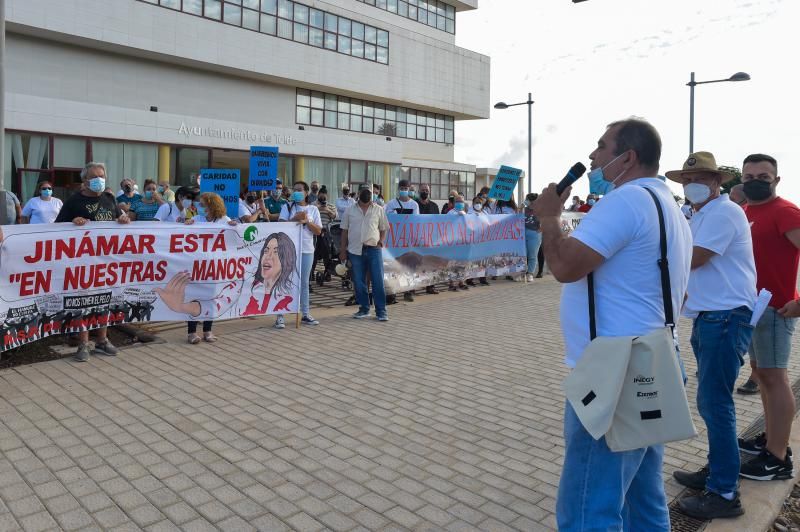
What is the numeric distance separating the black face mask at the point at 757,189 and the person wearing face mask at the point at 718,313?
19.4 inches

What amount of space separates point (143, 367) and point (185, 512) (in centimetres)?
339

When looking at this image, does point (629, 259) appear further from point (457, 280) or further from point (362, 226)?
point (457, 280)

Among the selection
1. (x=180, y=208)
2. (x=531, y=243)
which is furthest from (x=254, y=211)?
(x=531, y=243)

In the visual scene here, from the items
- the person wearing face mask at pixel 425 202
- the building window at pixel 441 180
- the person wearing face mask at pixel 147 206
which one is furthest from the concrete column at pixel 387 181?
the person wearing face mask at pixel 147 206

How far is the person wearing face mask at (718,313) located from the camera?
11.9 feet

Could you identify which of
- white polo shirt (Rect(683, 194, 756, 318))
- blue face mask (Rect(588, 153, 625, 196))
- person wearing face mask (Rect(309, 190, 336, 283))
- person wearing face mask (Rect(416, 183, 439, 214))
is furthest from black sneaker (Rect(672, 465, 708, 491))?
person wearing face mask (Rect(416, 183, 439, 214))

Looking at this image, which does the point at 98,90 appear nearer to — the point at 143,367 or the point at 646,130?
the point at 143,367

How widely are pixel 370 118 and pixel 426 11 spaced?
9.99 metres

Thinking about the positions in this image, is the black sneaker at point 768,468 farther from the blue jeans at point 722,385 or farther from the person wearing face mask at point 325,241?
the person wearing face mask at point 325,241

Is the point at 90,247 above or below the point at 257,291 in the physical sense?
above

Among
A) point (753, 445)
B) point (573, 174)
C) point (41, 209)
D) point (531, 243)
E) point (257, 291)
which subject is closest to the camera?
point (573, 174)

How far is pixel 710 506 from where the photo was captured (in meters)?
3.60

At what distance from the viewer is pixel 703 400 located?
3695 millimetres

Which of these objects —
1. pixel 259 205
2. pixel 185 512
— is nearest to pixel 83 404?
pixel 185 512
